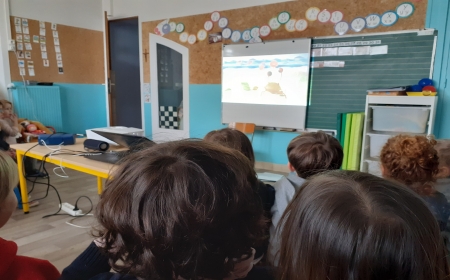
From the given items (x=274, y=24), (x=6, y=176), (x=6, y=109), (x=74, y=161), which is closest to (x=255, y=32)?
(x=274, y=24)

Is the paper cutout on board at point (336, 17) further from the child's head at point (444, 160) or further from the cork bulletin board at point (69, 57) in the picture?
the cork bulletin board at point (69, 57)

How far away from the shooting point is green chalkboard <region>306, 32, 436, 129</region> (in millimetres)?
2898

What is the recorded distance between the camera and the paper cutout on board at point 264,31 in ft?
12.1

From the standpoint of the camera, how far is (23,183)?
2.52 m

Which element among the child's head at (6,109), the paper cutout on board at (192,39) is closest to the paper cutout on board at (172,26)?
the paper cutout on board at (192,39)

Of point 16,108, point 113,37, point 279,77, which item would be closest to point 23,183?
point 16,108

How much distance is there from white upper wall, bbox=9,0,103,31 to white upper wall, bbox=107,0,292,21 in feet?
0.72

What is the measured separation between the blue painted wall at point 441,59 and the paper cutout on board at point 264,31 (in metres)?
1.58

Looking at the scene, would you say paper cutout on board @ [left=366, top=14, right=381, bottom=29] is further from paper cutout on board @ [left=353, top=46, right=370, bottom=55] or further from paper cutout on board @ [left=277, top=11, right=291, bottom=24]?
paper cutout on board @ [left=277, top=11, right=291, bottom=24]

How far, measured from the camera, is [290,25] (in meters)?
3.54

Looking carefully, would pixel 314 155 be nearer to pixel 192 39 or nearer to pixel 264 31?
pixel 264 31

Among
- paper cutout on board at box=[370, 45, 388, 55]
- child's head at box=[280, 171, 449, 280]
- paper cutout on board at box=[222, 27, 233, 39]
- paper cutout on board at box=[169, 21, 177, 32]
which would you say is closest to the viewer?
child's head at box=[280, 171, 449, 280]

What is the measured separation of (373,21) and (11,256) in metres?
3.36

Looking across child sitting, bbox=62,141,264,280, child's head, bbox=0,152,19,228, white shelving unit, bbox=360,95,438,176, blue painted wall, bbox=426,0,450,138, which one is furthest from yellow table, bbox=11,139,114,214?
blue painted wall, bbox=426,0,450,138
